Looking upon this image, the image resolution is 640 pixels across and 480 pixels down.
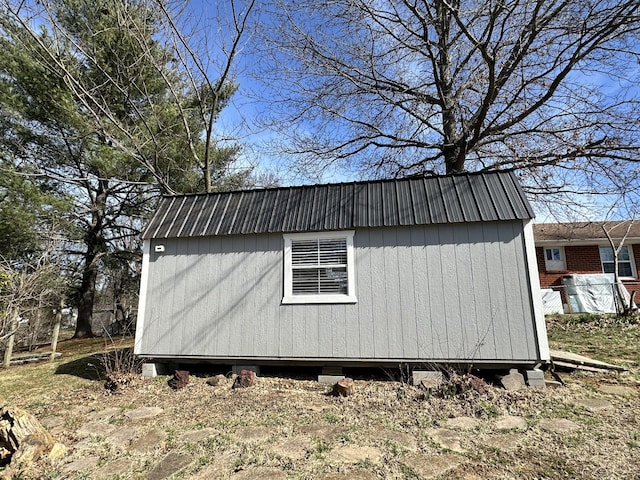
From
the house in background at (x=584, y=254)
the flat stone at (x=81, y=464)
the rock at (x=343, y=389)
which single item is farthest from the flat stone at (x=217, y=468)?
the house in background at (x=584, y=254)

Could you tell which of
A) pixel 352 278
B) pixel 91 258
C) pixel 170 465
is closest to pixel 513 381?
pixel 352 278

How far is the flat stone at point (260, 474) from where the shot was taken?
2488 mm

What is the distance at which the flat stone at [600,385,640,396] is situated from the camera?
3875 mm

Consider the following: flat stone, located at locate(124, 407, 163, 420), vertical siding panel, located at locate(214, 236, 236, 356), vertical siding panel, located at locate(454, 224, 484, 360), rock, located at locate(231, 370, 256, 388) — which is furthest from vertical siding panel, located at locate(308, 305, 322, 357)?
flat stone, located at locate(124, 407, 163, 420)

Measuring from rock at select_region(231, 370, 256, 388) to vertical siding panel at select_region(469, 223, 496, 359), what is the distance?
3.02 metres

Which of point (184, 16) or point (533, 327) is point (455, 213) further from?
point (184, 16)

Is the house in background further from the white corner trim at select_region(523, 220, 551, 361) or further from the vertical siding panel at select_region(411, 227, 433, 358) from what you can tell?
the vertical siding panel at select_region(411, 227, 433, 358)

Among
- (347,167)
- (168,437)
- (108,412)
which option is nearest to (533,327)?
(168,437)

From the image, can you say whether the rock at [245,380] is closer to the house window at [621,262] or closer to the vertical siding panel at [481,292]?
the vertical siding panel at [481,292]

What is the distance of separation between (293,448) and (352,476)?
26.1 inches

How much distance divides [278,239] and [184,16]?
536 cm

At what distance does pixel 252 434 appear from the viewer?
10.6 ft

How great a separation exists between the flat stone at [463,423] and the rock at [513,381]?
1.02 m

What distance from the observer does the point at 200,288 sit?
17.1 feet
